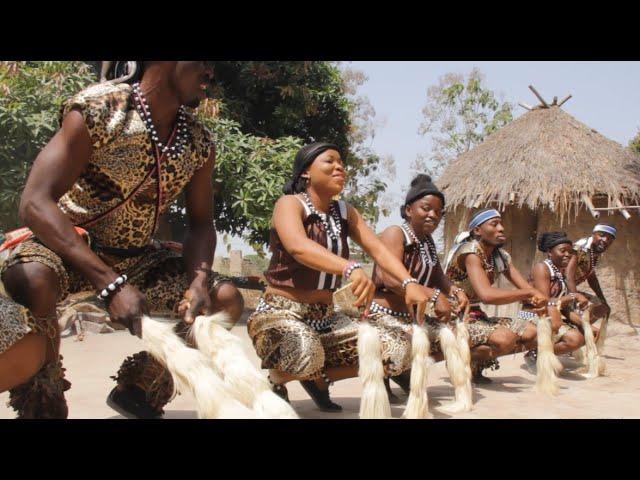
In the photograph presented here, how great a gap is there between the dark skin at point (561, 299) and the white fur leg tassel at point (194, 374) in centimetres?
441

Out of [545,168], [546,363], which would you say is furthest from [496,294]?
[545,168]

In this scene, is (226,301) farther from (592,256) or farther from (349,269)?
(592,256)

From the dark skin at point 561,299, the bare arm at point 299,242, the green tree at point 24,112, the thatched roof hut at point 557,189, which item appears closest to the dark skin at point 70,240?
the bare arm at point 299,242

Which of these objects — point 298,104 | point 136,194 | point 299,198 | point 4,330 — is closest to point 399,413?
point 299,198

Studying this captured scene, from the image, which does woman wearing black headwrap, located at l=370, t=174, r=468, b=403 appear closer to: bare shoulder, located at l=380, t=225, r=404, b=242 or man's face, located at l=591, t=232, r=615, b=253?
bare shoulder, located at l=380, t=225, r=404, b=242

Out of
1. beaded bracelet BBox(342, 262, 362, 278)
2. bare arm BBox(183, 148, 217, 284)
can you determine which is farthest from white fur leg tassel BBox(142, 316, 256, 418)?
beaded bracelet BBox(342, 262, 362, 278)

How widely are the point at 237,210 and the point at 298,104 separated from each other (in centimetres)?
264

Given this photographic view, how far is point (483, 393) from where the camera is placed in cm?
527

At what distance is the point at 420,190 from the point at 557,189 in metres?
7.10

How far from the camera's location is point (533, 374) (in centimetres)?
646

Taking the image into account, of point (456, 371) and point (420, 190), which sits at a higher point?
point (420, 190)

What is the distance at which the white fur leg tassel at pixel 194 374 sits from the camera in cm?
228

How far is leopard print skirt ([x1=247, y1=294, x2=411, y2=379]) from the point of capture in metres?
3.58

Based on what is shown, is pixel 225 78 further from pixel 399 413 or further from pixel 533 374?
pixel 399 413
